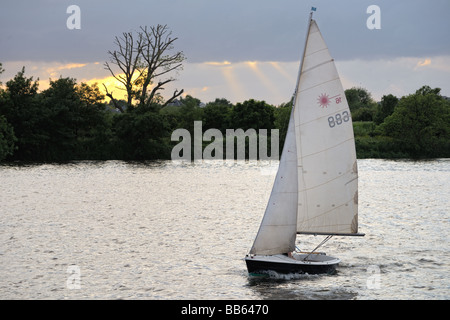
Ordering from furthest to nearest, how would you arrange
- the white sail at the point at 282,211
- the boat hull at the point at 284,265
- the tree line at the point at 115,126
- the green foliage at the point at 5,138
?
the tree line at the point at 115,126 < the green foliage at the point at 5,138 < the boat hull at the point at 284,265 < the white sail at the point at 282,211

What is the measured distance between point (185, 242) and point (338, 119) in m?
16.1

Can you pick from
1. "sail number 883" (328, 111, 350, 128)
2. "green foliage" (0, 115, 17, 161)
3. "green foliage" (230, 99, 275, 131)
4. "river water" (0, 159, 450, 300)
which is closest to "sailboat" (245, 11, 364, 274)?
"sail number 883" (328, 111, 350, 128)

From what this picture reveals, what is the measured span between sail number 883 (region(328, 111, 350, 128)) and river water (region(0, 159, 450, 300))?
688 cm

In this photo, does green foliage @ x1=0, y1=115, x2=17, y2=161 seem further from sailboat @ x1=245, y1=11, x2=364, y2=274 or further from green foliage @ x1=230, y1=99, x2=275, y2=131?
sailboat @ x1=245, y1=11, x2=364, y2=274

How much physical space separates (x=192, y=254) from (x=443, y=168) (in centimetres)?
7434

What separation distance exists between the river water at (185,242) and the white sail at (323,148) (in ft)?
9.49

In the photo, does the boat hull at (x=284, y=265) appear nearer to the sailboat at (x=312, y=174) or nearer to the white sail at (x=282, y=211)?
the sailboat at (x=312, y=174)

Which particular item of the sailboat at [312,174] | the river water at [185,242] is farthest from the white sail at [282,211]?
the river water at [185,242]

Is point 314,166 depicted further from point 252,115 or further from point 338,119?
point 252,115

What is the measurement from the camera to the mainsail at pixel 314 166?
25.6 meters

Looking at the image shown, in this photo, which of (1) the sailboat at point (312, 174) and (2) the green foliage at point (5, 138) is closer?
(1) the sailboat at point (312, 174)

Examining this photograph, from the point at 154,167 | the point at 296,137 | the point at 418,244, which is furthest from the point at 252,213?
the point at 154,167

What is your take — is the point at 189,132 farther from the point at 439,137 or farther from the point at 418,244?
the point at 418,244

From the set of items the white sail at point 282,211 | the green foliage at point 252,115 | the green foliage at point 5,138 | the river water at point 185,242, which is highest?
A: the green foliage at point 252,115
